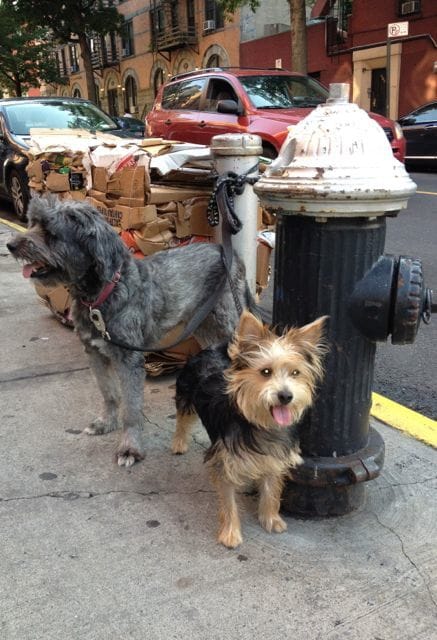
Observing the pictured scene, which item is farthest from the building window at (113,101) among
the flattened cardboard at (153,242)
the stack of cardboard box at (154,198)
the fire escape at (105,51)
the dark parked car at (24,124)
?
the flattened cardboard at (153,242)

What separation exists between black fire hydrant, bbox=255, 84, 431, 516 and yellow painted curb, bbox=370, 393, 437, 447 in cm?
64

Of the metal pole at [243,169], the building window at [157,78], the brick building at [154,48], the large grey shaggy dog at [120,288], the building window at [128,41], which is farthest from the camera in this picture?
the building window at [128,41]

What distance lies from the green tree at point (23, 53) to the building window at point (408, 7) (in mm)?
20357

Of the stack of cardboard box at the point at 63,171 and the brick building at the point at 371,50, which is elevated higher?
the brick building at the point at 371,50

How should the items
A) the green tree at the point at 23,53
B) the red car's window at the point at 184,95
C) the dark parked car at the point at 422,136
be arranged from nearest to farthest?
the red car's window at the point at 184,95 → the dark parked car at the point at 422,136 → the green tree at the point at 23,53

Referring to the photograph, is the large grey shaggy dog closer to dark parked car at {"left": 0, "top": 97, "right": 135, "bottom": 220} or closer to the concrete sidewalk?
the concrete sidewalk

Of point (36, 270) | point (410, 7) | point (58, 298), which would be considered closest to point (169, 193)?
point (36, 270)

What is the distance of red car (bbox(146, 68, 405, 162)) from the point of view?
9.02 m

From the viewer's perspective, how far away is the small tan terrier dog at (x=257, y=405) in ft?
6.86

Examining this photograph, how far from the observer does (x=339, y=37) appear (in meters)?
25.3

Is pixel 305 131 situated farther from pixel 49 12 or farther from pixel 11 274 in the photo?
pixel 49 12

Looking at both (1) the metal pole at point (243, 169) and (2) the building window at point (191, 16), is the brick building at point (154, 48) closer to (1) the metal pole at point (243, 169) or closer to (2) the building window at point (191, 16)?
(2) the building window at point (191, 16)

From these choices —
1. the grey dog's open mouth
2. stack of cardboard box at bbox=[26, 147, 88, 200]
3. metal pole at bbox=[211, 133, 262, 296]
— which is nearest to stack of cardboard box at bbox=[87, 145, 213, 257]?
metal pole at bbox=[211, 133, 262, 296]

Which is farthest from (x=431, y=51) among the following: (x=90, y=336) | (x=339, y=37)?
(x=90, y=336)
